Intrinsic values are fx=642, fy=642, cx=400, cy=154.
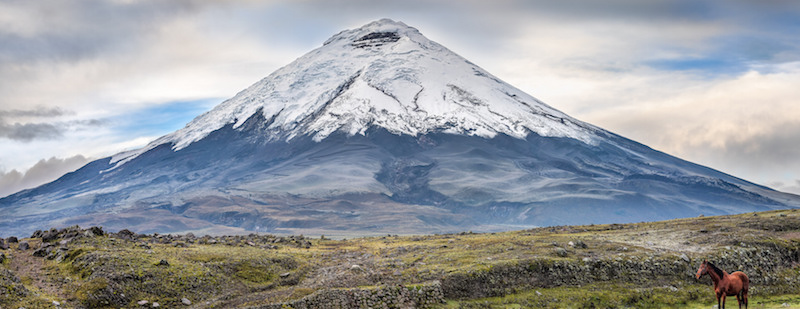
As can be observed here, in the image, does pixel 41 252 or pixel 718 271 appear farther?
pixel 41 252

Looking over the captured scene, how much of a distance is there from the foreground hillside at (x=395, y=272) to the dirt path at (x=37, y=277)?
0.07m

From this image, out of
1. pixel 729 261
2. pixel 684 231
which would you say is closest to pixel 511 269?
pixel 729 261

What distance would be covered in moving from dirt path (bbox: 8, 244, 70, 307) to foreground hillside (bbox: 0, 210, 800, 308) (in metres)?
0.07

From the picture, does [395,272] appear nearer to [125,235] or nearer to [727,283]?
[727,283]

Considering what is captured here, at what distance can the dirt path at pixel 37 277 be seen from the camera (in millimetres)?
35250

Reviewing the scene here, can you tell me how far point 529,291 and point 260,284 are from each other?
58.3 feet

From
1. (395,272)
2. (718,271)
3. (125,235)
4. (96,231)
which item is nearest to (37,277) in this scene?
(96,231)

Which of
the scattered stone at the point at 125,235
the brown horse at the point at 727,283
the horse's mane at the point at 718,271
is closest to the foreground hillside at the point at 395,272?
the scattered stone at the point at 125,235

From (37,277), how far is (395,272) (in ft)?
71.8

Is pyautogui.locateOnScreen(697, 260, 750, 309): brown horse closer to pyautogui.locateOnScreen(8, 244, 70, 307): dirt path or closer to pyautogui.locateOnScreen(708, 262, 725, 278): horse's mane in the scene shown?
pyautogui.locateOnScreen(708, 262, 725, 278): horse's mane

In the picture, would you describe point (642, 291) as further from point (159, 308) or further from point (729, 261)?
point (159, 308)

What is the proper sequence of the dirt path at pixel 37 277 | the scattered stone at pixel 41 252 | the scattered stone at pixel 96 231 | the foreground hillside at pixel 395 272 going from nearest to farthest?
Answer: 1. the dirt path at pixel 37 277
2. the foreground hillside at pixel 395 272
3. the scattered stone at pixel 41 252
4. the scattered stone at pixel 96 231

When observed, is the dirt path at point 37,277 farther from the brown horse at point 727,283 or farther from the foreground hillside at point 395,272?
the brown horse at point 727,283

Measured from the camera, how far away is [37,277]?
3762 cm
